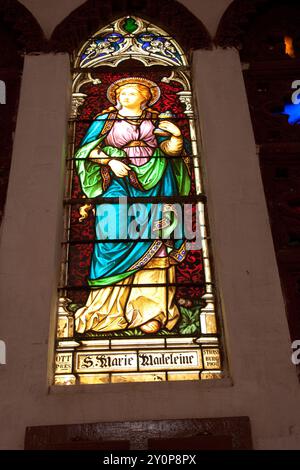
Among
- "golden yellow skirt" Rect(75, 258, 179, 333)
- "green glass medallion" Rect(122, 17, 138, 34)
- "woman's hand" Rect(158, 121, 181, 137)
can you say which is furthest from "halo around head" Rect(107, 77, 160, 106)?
"golden yellow skirt" Rect(75, 258, 179, 333)

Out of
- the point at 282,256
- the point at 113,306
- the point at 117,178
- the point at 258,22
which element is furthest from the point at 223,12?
the point at 113,306

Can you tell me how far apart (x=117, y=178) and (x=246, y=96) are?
1450mm

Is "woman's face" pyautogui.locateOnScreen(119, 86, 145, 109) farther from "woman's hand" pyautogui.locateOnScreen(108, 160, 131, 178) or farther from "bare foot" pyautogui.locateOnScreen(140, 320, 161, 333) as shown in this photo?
"bare foot" pyautogui.locateOnScreen(140, 320, 161, 333)

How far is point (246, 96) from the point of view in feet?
18.3

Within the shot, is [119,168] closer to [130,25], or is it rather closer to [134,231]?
[134,231]

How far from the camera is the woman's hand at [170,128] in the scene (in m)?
5.53

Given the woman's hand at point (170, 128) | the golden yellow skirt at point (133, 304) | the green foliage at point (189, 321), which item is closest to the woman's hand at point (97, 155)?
the woman's hand at point (170, 128)

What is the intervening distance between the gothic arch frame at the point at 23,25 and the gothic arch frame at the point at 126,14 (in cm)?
14

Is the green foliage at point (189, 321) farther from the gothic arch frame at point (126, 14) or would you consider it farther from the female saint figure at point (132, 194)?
the gothic arch frame at point (126, 14)

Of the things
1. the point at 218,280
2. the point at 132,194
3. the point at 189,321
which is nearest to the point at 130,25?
the point at 132,194

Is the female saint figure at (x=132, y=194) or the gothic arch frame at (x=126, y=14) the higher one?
the gothic arch frame at (x=126, y=14)

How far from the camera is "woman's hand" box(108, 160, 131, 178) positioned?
5.17 meters

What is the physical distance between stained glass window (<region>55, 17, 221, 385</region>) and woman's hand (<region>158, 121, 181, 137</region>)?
0.02 meters
